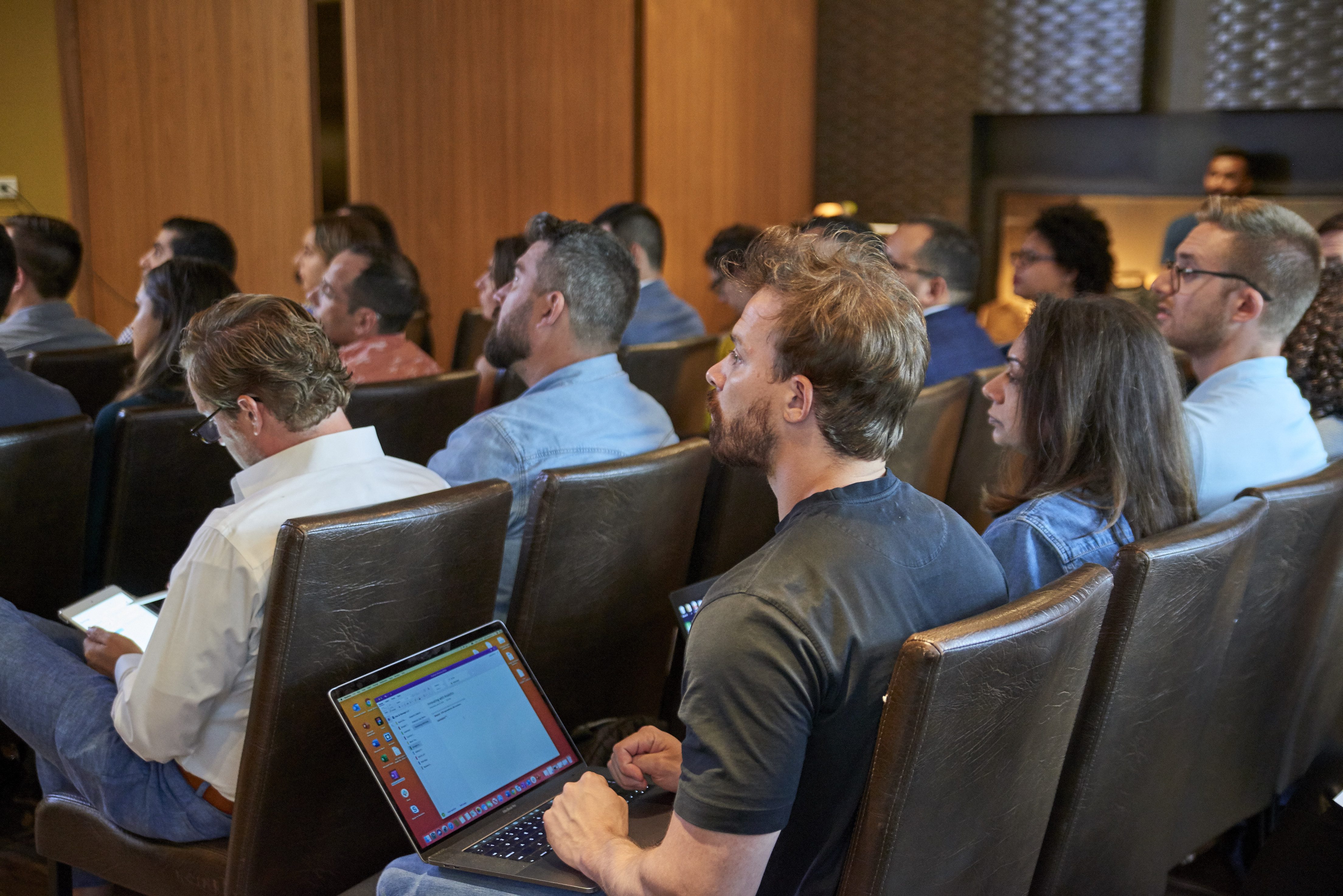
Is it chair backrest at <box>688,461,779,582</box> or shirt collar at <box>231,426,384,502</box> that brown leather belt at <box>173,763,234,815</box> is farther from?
chair backrest at <box>688,461,779,582</box>

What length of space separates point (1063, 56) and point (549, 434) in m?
5.75

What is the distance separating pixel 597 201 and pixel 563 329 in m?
4.43

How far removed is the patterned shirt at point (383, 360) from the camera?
3.75 m

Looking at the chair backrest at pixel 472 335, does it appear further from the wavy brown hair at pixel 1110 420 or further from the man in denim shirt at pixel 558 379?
the wavy brown hair at pixel 1110 420

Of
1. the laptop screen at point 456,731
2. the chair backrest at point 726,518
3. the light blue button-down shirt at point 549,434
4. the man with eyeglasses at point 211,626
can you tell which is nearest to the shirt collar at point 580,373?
the light blue button-down shirt at point 549,434

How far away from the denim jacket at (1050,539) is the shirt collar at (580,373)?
1101 mm

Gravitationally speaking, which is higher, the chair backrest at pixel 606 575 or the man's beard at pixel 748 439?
the man's beard at pixel 748 439

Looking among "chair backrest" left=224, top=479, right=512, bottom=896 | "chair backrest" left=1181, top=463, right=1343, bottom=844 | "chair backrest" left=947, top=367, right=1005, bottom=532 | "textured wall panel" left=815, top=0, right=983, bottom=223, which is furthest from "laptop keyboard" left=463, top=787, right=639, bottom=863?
"textured wall panel" left=815, top=0, right=983, bottom=223

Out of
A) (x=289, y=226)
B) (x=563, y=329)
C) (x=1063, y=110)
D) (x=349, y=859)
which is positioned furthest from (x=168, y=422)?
(x=1063, y=110)

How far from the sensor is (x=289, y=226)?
5.94m

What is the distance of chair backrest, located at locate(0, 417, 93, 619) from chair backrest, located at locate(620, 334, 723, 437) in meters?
1.73

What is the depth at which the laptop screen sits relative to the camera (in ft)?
4.86

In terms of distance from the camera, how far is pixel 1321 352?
2766 mm

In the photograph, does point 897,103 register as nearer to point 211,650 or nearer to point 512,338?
point 512,338
